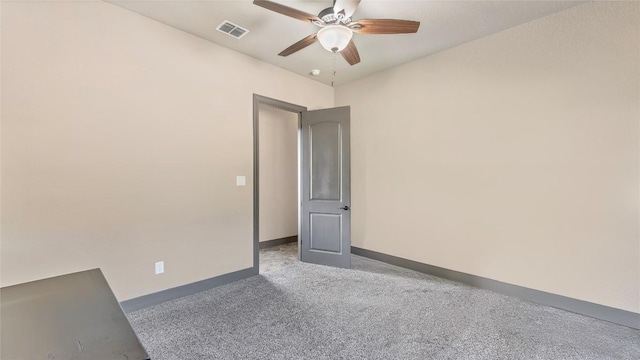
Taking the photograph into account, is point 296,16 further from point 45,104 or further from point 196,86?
point 45,104

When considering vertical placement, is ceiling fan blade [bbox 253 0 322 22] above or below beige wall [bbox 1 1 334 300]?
above

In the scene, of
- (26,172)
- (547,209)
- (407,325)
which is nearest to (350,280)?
(407,325)

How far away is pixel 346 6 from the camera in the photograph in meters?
2.00

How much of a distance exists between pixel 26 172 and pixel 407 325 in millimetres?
3328

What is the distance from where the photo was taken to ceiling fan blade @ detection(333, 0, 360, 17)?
6.41 feet

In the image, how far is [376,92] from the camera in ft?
13.9

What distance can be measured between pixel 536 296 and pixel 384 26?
9.99ft

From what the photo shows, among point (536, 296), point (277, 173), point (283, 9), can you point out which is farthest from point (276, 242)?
point (283, 9)

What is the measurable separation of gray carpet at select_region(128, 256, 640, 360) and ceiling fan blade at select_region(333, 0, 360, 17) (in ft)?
8.28

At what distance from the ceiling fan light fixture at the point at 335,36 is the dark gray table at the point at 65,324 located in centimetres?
221

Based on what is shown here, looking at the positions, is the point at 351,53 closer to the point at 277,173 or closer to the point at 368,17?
the point at 368,17

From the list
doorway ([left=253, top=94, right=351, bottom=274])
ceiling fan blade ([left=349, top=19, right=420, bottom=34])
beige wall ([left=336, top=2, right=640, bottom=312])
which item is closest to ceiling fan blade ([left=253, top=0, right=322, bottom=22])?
ceiling fan blade ([left=349, top=19, right=420, bottom=34])

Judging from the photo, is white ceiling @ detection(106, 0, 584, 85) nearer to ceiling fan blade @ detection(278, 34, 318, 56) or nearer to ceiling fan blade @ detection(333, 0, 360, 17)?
ceiling fan blade @ detection(278, 34, 318, 56)

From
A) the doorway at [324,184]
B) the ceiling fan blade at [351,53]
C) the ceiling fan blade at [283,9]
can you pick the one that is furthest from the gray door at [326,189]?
the ceiling fan blade at [283,9]
